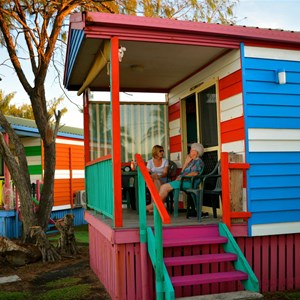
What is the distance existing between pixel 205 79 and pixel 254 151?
171cm

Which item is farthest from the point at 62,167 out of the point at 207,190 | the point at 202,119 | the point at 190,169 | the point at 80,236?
the point at 207,190

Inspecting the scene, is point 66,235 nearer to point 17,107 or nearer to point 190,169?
point 190,169

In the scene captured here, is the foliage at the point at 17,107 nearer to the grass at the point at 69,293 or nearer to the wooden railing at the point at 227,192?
the grass at the point at 69,293

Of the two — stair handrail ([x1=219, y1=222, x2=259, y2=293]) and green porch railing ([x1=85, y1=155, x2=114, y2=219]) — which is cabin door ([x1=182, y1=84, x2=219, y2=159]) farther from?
green porch railing ([x1=85, y1=155, x2=114, y2=219])

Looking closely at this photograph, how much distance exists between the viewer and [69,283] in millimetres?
6168

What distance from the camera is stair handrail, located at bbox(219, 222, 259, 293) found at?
169 inches

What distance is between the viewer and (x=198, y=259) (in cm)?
454

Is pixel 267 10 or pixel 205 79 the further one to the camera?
pixel 267 10

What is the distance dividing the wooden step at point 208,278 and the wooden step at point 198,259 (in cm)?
15

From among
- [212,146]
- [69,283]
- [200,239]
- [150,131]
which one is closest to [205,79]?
[212,146]

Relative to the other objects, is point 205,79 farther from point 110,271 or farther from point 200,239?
point 110,271

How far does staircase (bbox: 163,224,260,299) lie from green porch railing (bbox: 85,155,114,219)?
2.51ft

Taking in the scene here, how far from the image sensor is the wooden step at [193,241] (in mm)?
4607

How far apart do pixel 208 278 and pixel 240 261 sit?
439mm
